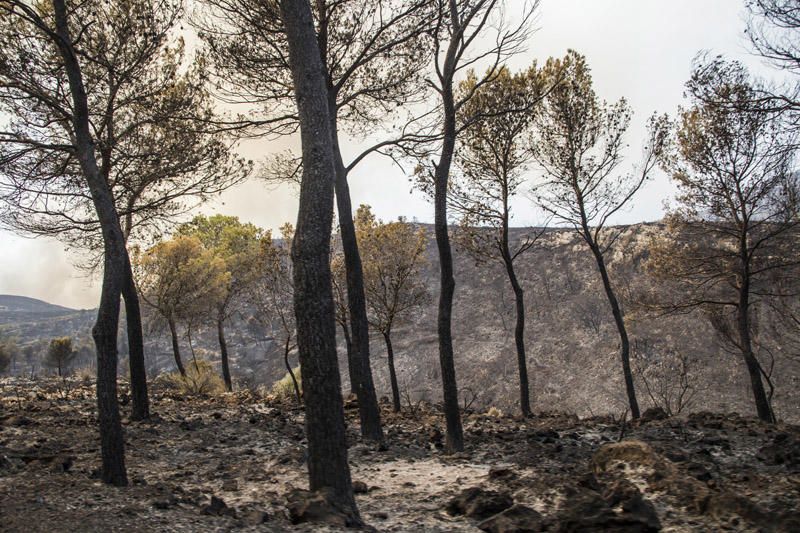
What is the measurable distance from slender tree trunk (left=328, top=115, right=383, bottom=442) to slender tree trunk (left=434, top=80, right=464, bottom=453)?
163 cm

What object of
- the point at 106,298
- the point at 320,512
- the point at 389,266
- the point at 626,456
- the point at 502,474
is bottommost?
the point at 502,474

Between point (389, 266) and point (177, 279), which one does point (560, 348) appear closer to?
point (389, 266)

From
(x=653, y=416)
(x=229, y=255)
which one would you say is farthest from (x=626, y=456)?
(x=229, y=255)

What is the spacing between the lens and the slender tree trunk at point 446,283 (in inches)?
362

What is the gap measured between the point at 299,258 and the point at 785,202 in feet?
53.8

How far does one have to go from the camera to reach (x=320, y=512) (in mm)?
4668

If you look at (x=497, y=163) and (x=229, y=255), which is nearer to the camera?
(x=497, y=163)

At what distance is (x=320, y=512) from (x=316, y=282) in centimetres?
219

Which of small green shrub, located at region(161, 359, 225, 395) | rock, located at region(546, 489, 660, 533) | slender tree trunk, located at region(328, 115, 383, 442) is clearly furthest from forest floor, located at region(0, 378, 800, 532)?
small green shrub, located at region(161, 359, 225, 395)

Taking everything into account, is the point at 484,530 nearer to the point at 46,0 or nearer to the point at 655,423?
the point at 655,423

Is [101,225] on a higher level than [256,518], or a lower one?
higher

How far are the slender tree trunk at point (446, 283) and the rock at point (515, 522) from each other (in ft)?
14.0

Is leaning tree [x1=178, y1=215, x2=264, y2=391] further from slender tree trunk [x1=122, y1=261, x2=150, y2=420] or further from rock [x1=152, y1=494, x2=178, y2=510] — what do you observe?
rock [x1=152, y1=494, x2=178, y2=510]

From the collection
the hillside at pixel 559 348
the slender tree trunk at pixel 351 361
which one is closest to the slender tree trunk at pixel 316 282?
the slender tree trunk at pixel 351 361
